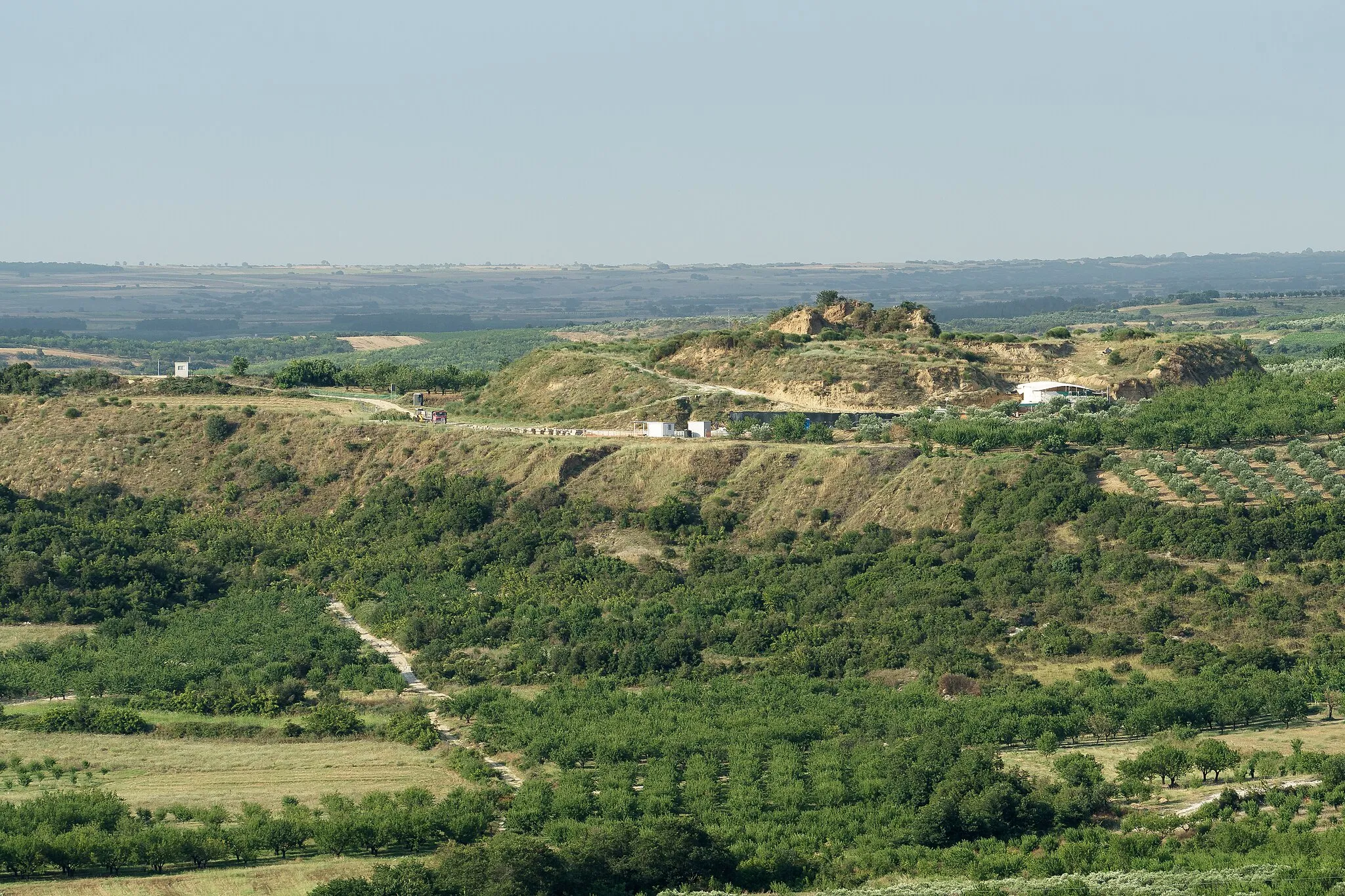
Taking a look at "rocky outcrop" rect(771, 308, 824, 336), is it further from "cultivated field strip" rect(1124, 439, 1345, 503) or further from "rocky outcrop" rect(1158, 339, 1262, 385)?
"cultivated field strip" rect(1124, 439, 1345, 503)

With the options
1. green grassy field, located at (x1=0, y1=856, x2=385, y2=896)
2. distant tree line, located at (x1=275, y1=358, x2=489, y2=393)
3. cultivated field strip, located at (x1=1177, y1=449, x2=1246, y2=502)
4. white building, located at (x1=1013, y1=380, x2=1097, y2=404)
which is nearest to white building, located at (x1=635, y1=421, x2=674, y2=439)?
white building, located at (x1=1013, y1=380, x2=1097, y2=404)

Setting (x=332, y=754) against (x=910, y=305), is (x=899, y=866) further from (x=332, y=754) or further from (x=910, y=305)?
(x=910, y=305)

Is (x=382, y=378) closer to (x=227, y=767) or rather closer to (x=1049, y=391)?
(x=1049, y=391)

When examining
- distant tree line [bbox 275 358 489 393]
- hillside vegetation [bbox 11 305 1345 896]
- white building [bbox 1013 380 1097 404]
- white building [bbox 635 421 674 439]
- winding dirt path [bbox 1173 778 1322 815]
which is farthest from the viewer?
distant tree line [bbox 275 358 489 393]

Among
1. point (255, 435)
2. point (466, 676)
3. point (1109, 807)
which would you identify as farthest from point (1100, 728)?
point (255, 435)

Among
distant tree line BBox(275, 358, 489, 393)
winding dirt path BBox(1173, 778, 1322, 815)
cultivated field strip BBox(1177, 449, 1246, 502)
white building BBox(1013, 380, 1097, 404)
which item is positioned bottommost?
winding dirt path BBox(1173, 778, 1322, 815)

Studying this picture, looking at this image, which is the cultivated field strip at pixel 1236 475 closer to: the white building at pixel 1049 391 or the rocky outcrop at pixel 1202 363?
the white building at pixel 1049 391

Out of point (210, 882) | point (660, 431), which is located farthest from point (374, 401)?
point (210, 882)

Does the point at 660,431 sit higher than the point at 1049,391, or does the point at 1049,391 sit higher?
the point at 1049,391
